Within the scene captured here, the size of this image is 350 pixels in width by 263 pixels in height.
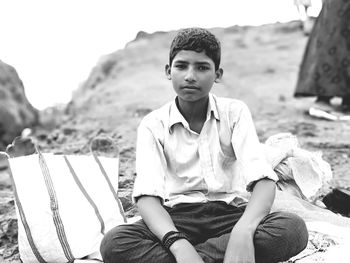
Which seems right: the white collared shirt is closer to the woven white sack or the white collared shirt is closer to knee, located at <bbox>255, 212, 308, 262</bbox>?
knee, located at <bbox>255, 212, 308, 262</bbox>

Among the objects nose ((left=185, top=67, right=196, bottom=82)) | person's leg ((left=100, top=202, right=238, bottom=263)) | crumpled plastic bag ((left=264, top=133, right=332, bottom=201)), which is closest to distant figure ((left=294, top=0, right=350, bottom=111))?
crumpled plastic bag ((left=264, top=133, right=332, bottom=201))

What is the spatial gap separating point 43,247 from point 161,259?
686 millimetres

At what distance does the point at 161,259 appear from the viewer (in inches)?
72.9

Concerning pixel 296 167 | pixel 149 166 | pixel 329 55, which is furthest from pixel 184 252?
pixel 329 55

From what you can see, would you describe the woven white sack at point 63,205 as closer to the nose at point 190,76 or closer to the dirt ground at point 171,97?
the dirt ground at point 171,97

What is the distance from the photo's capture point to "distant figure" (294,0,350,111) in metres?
5.29

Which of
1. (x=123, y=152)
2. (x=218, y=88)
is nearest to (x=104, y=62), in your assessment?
(x=218, y=88)

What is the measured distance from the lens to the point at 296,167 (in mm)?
2854

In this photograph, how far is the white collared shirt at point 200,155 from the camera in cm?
208

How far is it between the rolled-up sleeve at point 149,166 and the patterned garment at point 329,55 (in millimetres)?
3685

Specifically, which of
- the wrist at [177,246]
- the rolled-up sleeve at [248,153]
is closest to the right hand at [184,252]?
the wrist at [177,246]

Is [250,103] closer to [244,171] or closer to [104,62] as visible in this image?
[104,62]

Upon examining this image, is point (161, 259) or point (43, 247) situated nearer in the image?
point (161, 259)

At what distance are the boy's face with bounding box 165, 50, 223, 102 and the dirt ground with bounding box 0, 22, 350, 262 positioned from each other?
976 millimetres
